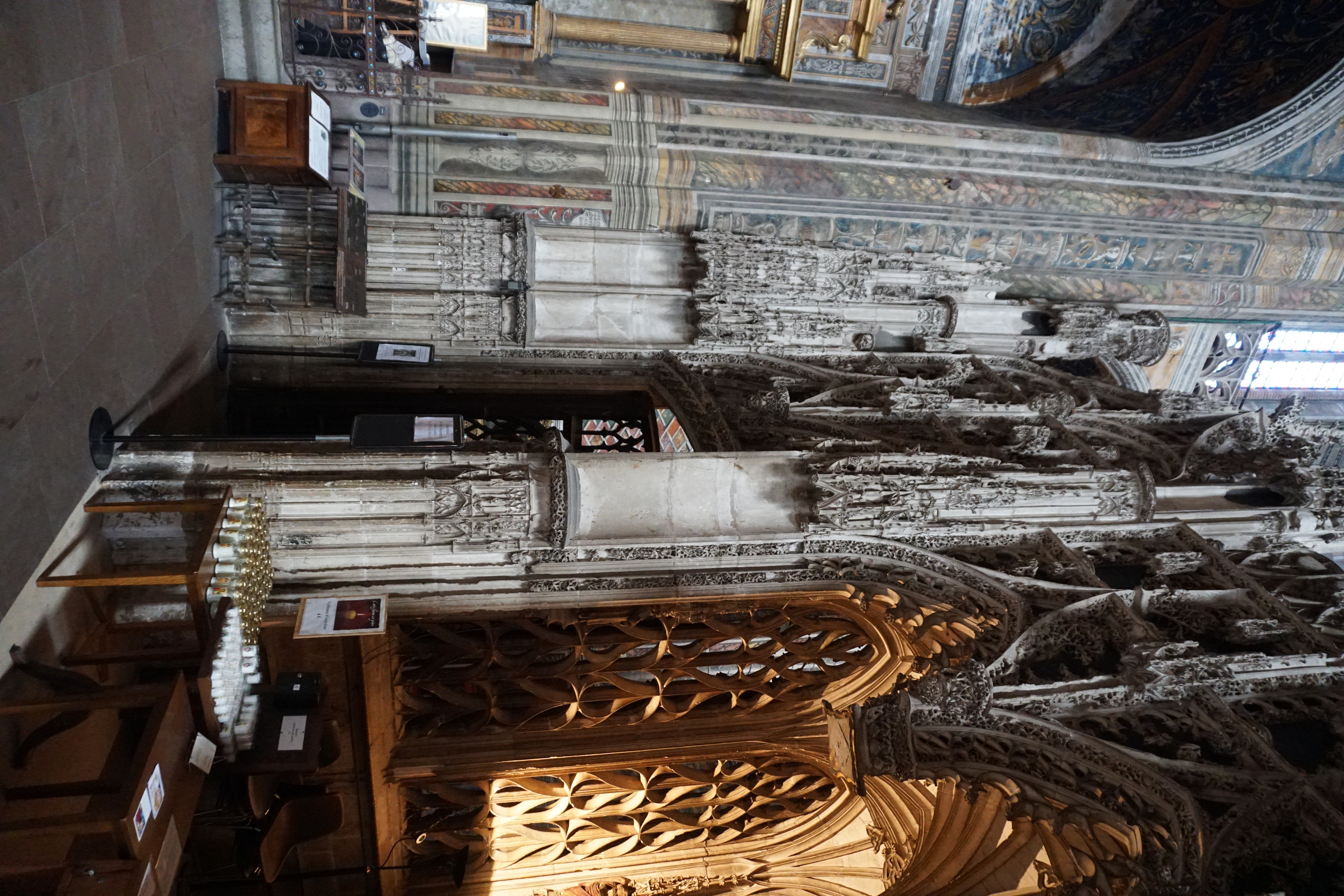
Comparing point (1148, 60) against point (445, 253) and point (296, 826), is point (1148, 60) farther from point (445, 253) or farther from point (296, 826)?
point (296, 826)

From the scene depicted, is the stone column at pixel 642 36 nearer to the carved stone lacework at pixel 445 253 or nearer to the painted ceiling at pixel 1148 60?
the painted ceiling at pixel 1148 60

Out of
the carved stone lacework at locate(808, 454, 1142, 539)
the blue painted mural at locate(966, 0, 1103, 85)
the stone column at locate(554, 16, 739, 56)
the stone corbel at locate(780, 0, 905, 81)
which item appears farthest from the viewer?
the blue painted mural at locate(966, 0, 1103, 85)

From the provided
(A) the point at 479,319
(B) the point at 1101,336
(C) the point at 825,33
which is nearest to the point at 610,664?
(A) the point at 479,319

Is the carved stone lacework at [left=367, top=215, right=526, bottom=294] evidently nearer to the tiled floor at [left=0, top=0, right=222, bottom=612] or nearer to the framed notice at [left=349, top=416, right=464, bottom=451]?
the tiled floor at [left=0, top=0, right=222, bottom=612]

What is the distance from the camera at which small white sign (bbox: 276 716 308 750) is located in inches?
145

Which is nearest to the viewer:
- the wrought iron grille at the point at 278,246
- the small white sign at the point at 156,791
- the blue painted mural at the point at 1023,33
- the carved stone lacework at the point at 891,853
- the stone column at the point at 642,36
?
the small white sign at the point at 156,791

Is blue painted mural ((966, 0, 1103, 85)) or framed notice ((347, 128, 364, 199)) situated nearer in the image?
framed notice ((347, 128, 364, 199))

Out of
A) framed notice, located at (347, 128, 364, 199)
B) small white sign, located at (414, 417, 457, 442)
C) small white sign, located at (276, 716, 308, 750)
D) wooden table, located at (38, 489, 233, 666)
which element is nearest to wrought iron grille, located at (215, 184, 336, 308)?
framed notice, located at (347, 128, 364, 199)

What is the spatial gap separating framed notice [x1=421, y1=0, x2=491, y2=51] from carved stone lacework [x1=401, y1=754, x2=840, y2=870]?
18.1 feet

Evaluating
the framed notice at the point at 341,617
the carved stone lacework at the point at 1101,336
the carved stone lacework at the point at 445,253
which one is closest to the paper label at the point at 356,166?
the carved stone lacework at the point at 445,253

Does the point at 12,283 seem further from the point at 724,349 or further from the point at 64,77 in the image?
the point at 724,349

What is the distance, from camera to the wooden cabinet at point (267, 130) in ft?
17.4

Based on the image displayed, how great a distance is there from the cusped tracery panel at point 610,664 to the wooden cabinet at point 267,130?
321 cm

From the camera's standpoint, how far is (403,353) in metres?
5.85
